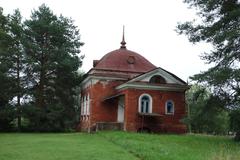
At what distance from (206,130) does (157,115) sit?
2525 cm

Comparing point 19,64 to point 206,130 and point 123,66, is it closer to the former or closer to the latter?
point 123,66

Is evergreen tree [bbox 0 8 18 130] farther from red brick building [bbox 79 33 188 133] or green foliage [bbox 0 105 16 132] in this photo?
red brick building [bbox 79 33 188 133]

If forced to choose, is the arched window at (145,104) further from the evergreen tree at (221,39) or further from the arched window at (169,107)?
the evergreen tree at (221,39)

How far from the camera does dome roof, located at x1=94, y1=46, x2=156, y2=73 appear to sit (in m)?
40.9

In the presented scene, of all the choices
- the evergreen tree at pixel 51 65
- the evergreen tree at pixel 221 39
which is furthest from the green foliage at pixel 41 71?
the evergreen tree at pixel 221 39

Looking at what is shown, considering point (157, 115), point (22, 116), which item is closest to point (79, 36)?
point (22, 116)

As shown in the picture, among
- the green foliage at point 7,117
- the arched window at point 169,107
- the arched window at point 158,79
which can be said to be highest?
the arched window at point 158,79

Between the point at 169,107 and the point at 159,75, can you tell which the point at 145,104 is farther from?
the point at 159,75

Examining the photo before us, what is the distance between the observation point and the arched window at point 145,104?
35719 millimetres

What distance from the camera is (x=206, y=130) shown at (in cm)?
5834

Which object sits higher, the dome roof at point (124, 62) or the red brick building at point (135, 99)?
the dome roof at point (124, 62)

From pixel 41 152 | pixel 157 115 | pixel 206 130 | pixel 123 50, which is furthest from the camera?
pixel 206 130

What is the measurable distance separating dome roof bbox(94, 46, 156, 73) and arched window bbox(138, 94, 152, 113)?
561 cm

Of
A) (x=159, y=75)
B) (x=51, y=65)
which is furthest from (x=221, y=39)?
(x=51, y=65)
